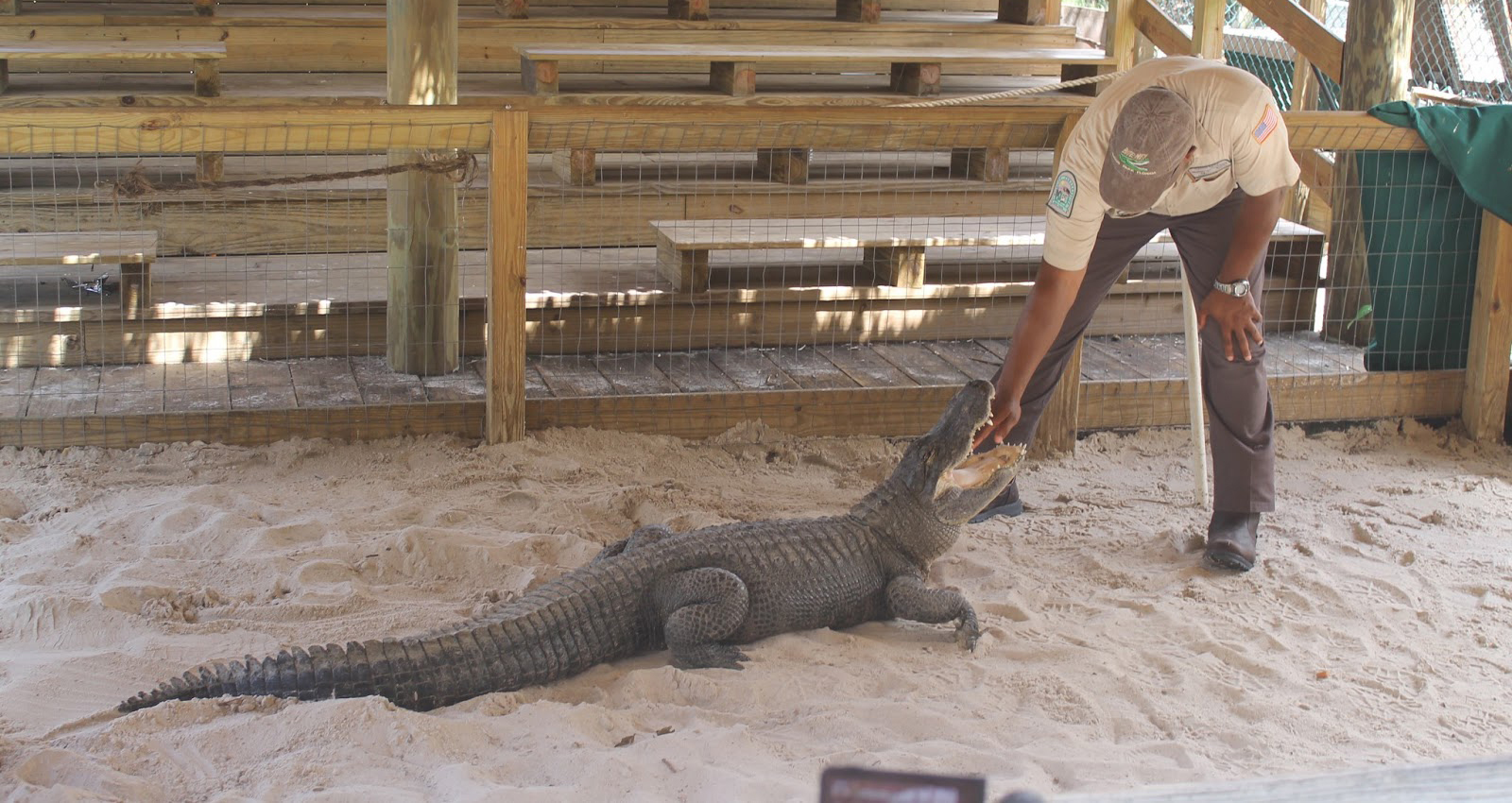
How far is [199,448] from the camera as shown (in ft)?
15.0

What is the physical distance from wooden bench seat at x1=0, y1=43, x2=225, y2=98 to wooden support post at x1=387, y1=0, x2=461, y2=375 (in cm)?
126

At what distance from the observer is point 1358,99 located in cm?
605

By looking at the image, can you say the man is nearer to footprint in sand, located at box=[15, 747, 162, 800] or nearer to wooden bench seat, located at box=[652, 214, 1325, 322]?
wooden bench seat, located at box=[652, 214, 1325, 322]

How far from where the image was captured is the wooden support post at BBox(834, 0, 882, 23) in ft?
26.0

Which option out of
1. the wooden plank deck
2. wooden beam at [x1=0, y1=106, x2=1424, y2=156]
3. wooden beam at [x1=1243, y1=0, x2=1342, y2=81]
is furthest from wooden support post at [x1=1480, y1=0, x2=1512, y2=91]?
wooden beam at [x1=0, y1=106, x2=1424, y2=156]

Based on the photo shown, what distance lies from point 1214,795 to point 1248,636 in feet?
8.48

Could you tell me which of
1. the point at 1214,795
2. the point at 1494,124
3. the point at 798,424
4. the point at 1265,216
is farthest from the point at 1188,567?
the point at 1214,795

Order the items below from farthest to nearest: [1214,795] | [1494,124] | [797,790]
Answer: [1494,124], [797,790], [1214,795]

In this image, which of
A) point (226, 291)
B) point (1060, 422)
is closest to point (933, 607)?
point (1060, 422)

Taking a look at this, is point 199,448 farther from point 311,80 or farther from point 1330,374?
point 1330,374

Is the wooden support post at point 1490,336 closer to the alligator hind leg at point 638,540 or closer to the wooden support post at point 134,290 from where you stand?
the alligator hind leg at point 638,540

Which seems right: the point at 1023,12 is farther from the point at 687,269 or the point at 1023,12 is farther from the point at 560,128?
the point at 560,128

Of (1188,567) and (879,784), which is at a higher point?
(879,784)

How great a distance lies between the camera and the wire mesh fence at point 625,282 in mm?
4734
